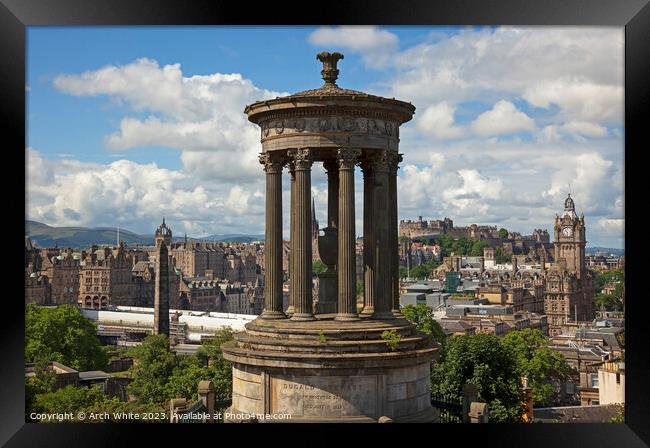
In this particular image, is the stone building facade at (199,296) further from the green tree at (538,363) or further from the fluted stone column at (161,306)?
the green tree at (538,363)

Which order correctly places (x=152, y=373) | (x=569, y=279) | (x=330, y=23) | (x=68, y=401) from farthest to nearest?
1. (x=569, y=279)
2. (x=152, y=373)
3. (x=68, y=401)
4. (x=330, y=23)

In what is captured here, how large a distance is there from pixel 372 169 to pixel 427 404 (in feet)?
19.9

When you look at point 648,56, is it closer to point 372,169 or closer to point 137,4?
point 372,169

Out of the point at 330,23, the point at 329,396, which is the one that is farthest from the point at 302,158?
the point at 329,396

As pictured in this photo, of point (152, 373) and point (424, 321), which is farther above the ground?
point (424, 321)

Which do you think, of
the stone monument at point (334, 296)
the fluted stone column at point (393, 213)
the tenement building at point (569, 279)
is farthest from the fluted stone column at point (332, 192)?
the tenement building at point (569, 279)

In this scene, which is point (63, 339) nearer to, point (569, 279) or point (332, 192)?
point (332, 192)

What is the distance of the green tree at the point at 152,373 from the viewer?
2115 inches

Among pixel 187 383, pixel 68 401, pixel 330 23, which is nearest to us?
pixel 330 23

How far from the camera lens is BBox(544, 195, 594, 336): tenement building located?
154 metres

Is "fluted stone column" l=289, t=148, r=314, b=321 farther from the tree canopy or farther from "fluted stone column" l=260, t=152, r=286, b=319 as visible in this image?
the tree canopy

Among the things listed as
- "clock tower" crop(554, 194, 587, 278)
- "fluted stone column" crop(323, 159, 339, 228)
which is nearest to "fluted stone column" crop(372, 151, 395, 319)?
"fluted stone column" crop(323, 159, 339, 228)

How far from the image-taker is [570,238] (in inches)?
6777

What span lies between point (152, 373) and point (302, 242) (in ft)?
139
